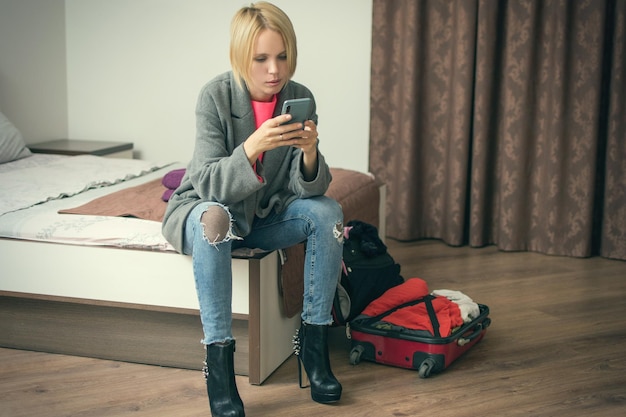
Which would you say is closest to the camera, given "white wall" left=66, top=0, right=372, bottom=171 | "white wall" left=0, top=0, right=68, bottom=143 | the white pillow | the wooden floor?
the wooden floor

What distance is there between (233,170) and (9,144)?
1961 millimetres

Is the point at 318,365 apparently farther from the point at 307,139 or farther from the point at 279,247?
the point at 307,139

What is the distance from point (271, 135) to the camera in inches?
83.2

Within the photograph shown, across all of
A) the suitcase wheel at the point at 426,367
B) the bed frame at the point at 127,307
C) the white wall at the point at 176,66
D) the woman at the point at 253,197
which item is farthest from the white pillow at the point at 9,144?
the suitcase wheel at the point at 426,367

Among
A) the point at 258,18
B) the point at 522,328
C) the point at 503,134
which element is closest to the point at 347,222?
the point at 522,328

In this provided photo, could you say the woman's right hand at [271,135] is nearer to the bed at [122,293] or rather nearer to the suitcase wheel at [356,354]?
the bed at [122,293]

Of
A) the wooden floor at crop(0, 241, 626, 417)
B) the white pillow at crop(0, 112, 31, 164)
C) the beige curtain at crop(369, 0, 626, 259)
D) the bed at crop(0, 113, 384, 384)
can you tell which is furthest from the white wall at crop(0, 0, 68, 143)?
the wooden floor at crop(0, 241, 626, 417)

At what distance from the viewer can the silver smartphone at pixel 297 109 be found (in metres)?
2.11

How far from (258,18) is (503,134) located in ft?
6.85

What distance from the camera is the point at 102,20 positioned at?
4578 millimetres

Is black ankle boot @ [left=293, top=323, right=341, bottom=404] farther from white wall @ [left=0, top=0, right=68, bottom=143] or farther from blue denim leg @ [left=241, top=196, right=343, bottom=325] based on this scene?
white wall @ [left=0, top=0, right=68, bottom=143]

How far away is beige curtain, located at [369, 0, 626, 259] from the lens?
150 inches

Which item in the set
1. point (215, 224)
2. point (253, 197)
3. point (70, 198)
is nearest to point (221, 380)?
point (215, 224)

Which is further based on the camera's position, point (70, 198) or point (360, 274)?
point (70, 198)
